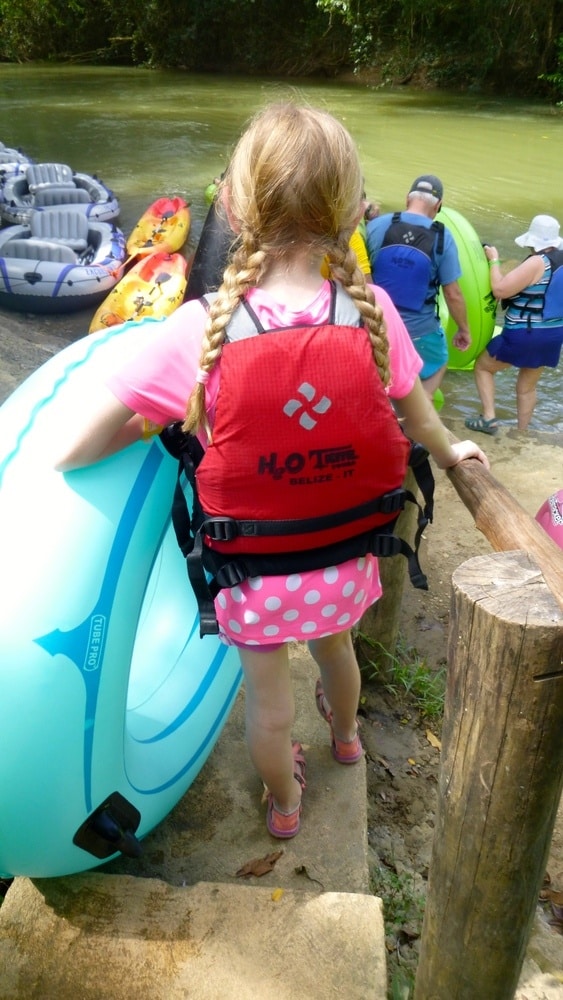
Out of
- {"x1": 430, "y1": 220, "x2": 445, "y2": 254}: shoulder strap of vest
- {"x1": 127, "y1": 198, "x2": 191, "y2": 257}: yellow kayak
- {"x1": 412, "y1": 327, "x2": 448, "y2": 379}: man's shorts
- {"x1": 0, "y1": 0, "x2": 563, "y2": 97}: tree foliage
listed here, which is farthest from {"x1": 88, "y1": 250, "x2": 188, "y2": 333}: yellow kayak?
{"x1": 0, "y1": 0, "x2": 563, "y2": 97}: tree foliage

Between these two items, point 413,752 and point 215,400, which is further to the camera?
point 413,752

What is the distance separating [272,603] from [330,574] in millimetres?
125

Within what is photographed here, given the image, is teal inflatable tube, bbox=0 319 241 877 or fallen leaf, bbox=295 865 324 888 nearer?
teal inflatable tube, bbox=0 319 241 877

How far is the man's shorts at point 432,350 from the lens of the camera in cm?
432

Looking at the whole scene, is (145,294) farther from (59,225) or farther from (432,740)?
(432,740)

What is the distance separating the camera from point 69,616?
153cm

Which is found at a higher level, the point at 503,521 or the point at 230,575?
the point at 503,521

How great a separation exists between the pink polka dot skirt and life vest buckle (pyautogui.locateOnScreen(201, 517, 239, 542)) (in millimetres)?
107

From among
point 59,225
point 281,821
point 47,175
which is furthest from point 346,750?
point 47,175

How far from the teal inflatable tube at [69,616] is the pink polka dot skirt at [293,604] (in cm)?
21

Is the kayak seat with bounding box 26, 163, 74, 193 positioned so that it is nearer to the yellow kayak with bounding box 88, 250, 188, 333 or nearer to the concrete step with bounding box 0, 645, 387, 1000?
the yellow kayak with bounding box 88, 250, 188, 333

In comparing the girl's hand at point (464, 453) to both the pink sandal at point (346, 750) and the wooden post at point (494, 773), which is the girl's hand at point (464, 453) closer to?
the wooden post at point (494, 773)

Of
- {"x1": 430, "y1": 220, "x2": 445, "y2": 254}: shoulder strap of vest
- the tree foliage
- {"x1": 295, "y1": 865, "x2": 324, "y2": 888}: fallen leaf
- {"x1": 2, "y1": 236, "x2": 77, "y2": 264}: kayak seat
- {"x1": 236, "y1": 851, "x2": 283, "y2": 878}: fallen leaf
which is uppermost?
the tree foliage

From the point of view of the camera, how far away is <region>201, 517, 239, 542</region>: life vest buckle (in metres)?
1.49
